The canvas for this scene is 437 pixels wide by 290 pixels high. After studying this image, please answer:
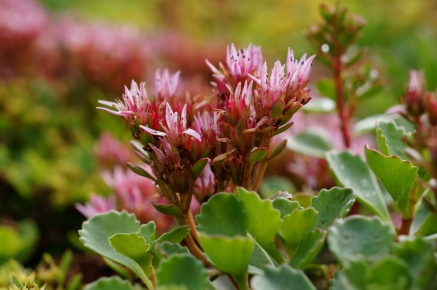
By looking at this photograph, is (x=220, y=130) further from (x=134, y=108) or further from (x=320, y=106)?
(x=320, y=106)

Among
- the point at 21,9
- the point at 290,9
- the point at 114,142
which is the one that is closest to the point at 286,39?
the point at 290,9

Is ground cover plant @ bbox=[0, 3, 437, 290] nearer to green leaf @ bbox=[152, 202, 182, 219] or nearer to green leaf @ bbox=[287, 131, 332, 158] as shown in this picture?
green leaf @ bbox=[152, 202, 182, 219]

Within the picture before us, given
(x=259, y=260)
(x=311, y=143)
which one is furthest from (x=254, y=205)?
(x=311, y=143)

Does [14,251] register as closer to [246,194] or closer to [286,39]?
[246,194]

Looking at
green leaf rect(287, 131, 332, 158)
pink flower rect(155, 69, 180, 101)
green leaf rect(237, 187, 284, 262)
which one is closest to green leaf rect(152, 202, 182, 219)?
green leaf rect(237, 187, 284, 262)

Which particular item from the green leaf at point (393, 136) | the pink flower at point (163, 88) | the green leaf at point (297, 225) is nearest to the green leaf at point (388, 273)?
the green leaf at point (297, 225)

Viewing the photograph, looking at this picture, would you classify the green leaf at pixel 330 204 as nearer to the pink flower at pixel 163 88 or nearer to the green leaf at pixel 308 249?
the green leaf at pixel 308 249
